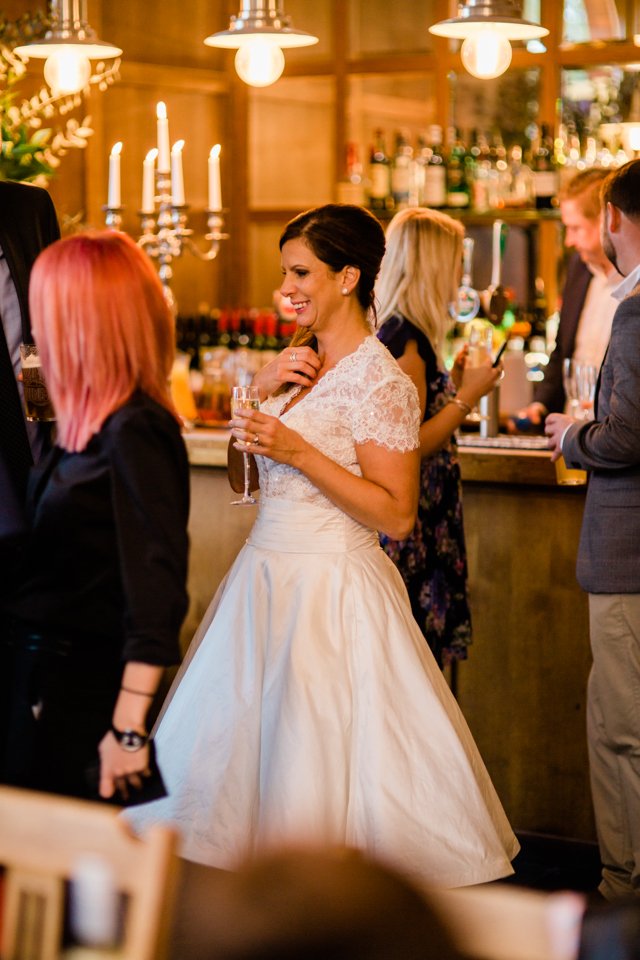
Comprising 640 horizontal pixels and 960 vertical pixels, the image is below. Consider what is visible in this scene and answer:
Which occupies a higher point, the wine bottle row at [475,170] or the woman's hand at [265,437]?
the wine bottle row at [475,170]

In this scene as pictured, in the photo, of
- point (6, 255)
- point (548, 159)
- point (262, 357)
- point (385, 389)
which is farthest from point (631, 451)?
point (548, 159)

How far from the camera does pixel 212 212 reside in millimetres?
4168

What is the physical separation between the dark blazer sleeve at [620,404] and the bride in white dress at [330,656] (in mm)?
475

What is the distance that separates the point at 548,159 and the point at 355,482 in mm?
3453

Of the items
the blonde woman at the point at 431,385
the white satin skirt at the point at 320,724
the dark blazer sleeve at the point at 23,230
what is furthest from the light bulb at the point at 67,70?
the white satin skirt at the point at 320,724

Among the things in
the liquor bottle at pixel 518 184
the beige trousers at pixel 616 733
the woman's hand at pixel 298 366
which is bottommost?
the beige trousers at pixel 616 733

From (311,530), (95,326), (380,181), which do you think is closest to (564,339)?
(380,181)

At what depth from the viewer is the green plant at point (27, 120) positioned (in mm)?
4469

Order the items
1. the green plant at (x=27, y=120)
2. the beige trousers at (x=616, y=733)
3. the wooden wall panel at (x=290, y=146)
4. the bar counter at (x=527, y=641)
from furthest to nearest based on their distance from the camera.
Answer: the wooden wall panel at (x=290, y=146) < the green plant at (x=27, y=120) < the bar counter at (x=527, y=641) < the beige trousers at (x=616, y=733)

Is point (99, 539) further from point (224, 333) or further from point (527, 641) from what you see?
point (224, 333)

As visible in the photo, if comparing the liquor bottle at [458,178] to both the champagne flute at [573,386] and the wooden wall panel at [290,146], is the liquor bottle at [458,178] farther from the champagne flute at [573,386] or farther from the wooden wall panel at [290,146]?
the champagne flute at [573,386]

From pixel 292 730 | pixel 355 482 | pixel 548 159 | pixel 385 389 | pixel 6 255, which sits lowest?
pixel 292 730

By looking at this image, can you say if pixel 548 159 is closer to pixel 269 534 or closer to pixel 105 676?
pixel 269 534

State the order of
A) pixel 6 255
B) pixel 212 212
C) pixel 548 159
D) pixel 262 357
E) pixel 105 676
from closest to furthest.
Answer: pixel 105 676 → pixel 6 255 → pixel 212 212 → pixel 262 357 → pixel 548 159
